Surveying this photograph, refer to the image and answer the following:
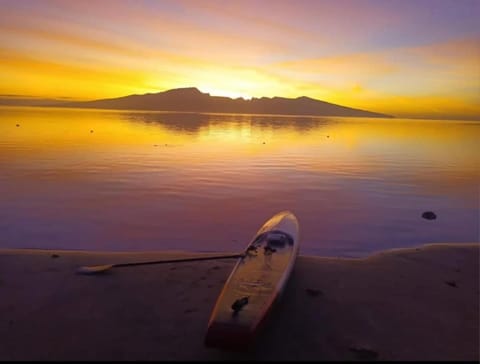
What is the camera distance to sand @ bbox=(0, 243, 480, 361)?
217 inches

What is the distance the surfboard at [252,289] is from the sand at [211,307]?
393 mm

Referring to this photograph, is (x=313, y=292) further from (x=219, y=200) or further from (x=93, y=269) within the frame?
(x=219, y=200)

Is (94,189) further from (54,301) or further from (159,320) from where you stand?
(159,320)

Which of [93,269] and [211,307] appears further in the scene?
[93,269]

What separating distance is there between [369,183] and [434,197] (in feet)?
12.1

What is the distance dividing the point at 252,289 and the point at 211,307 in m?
0.89

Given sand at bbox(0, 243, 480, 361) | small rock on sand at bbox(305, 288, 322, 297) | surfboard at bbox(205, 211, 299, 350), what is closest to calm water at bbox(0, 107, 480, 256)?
sand at bbox(0, 243, 480, 361)

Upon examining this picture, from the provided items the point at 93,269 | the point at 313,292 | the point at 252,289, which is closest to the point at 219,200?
the point at 93,269

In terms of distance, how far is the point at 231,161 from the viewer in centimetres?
2681

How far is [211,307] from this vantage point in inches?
262

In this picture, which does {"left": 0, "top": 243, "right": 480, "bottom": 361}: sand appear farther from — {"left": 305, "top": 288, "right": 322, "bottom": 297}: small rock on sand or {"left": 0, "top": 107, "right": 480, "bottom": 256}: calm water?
{"left": 0, "top": 107, "right": 480, "bottom": 256}: calm water

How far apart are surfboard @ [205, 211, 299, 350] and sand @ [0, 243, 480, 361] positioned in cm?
39

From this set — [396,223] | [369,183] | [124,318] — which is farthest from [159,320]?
A: [369,183]

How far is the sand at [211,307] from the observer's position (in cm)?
552
